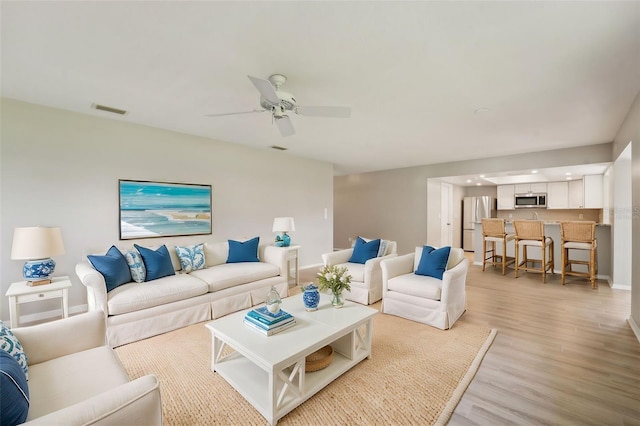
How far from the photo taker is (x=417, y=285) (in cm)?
318

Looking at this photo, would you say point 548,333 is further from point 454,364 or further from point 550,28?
point 550,28

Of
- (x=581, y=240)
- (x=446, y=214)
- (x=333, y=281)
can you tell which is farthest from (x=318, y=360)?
(x=446, y=214)

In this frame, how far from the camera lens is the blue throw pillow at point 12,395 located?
3.15ft

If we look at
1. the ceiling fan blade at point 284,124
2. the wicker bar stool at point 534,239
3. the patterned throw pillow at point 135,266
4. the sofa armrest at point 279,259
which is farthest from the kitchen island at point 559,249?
the patterned throw pillow at point 135,266

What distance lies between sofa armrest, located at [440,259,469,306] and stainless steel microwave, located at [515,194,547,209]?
17.3 ft

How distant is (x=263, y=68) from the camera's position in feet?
7.70

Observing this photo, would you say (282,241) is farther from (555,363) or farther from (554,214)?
(554,214)

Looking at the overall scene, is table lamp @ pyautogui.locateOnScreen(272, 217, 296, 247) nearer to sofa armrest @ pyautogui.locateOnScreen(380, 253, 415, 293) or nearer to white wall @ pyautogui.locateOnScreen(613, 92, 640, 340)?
sofa armrest @ pyautogui.locateOnScreen(380, 253, 415, 293)

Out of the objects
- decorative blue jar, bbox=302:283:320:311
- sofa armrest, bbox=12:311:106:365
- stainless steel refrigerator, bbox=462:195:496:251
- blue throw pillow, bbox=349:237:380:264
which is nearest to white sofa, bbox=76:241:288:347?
sofa armrest, bbox=12:311:106:365

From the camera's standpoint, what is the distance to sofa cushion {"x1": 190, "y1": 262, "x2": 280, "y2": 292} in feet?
11.1

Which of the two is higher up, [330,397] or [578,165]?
[578,165]

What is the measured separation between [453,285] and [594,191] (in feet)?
18.3

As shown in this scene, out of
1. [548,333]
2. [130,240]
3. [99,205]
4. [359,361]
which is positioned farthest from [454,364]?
[99,205]

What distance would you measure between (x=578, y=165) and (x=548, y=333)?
368cm
